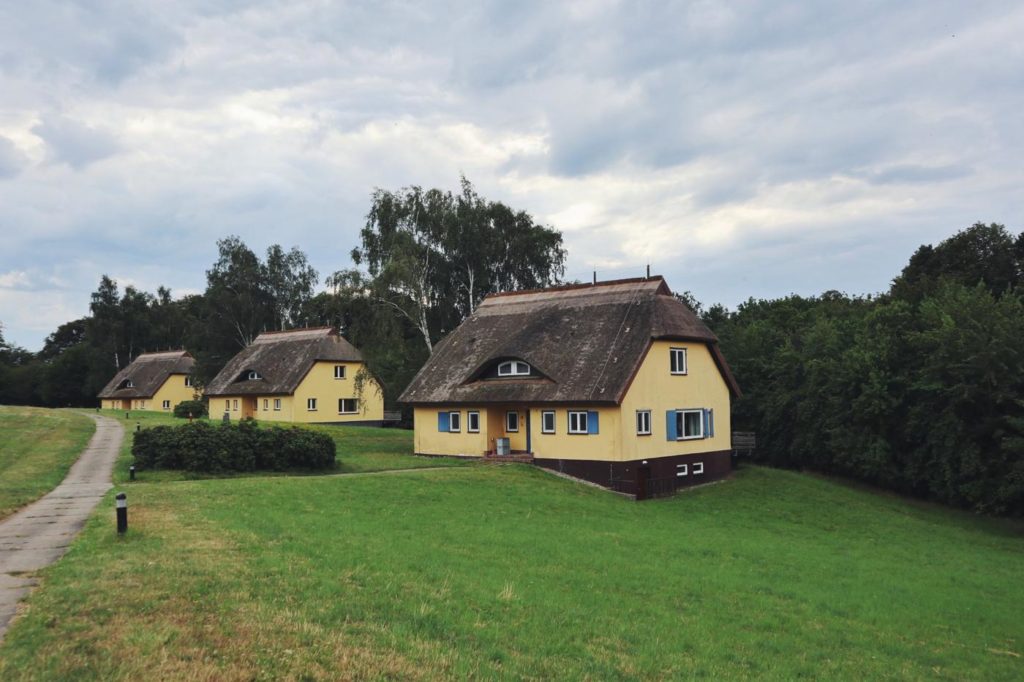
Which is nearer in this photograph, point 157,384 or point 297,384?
point 297,384

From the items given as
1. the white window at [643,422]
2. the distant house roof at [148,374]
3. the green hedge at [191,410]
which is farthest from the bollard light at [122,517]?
the distant house roof at [148,374]

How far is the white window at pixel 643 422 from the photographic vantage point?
108 feet

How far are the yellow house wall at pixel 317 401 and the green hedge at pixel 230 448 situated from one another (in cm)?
2604

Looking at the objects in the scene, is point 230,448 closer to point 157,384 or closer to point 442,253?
point 442,253

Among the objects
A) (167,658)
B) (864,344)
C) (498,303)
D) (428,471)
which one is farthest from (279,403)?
(167,658)

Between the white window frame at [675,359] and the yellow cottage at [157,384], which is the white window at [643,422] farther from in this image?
the yellow cottage at [157,384]

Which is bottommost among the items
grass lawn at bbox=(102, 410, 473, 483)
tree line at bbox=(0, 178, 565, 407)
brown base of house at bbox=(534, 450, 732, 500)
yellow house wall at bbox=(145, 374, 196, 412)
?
brown base of house at bbox=(534, 450, 732, 500)

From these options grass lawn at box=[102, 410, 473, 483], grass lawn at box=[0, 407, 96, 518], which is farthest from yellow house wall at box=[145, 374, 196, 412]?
grass lawn at box=[0, 407, 96, 518]

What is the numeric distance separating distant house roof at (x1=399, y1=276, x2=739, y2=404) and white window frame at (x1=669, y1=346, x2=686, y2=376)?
709mm

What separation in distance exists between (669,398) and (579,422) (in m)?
4.75

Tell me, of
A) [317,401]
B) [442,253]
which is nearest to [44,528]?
[442,253]

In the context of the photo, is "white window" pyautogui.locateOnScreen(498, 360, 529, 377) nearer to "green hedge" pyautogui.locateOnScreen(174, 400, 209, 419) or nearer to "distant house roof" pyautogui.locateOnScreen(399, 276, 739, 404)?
"distant house roof" pyautogui.locateOnScreen(399, 276, 739, 404)

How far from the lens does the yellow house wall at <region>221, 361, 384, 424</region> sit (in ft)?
191

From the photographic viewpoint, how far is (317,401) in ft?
194
